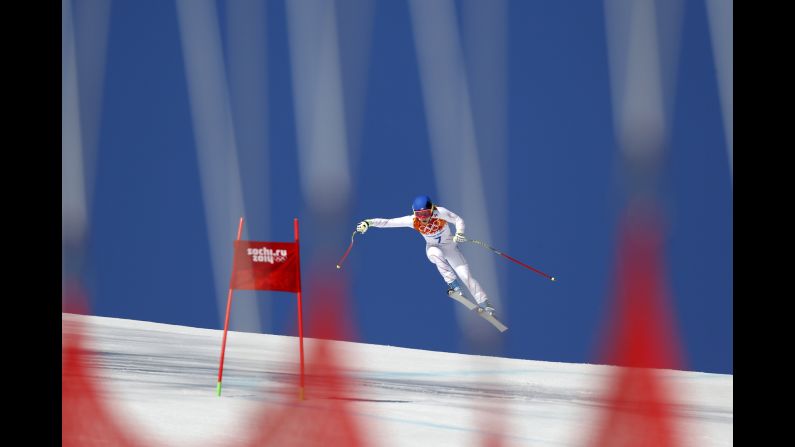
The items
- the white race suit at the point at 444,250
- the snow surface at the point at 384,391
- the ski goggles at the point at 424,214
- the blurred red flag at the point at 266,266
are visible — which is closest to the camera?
the snow surface at the point at 384,391

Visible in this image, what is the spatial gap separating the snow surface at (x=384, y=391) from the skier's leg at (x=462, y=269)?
0.56 m

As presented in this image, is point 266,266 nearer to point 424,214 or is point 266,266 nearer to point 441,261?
point 424,214

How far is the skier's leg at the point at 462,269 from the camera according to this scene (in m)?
5.86

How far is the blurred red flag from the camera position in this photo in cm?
492

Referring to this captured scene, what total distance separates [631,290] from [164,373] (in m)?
2.97

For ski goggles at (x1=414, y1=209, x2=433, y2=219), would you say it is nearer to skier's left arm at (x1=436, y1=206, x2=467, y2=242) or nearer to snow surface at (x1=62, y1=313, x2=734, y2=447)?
skier's left arm at (x1=436, y1=206, x2=467, y2=242)

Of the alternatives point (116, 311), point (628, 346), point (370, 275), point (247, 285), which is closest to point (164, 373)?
point (247, 285)

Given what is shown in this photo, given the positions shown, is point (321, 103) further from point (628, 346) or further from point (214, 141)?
point (628, 346)

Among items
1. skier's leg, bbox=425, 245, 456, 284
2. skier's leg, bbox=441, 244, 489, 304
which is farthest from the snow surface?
skier's leg, bbox=425, 245, 456, 284

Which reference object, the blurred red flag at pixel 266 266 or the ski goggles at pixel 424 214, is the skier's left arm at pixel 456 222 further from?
the blurred red flag at pixel 266 266

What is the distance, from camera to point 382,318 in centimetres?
719

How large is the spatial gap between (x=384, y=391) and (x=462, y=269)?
0.99 meters

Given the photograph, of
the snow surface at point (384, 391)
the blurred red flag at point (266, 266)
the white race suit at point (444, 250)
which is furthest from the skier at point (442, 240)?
the blurred red flag at point (266, 266)

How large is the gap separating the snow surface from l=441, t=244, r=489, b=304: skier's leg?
557 mm
